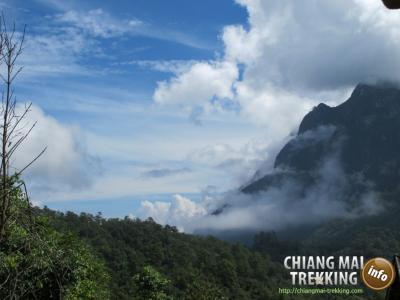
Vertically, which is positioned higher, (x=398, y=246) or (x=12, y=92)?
(x=398, y=246)

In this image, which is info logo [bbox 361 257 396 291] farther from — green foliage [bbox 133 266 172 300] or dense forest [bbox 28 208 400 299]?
dense forest [bbox 28 208 400 299]

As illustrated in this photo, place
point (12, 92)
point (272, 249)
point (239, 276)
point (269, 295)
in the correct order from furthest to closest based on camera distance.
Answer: point (272, 249), point (239, 276), point (269, 295), point (12, 92)

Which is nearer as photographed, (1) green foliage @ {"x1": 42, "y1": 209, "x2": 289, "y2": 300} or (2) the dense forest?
(2) the dense forest

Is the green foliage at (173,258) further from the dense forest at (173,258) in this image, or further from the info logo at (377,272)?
the info logo at (377,272)

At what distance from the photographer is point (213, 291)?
220ft

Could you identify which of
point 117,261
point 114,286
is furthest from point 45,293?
point 117,261

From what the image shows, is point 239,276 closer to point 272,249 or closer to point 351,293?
point 351,293

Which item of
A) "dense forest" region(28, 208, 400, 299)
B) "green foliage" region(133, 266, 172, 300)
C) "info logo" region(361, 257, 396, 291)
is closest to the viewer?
"info logo" region(361, 257, 396, 291)

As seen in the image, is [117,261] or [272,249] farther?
[272,249]

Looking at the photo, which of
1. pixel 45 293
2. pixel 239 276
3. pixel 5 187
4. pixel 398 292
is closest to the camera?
pixel 5 187

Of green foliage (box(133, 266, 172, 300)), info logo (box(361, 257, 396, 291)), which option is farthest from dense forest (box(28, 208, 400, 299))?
info logo (box(361, 257, 396, 291))

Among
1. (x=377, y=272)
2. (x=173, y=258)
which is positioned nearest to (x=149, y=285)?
(x=377, y=272)

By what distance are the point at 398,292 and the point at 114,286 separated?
78.2m

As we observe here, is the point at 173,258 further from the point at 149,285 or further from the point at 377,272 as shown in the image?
the point at 377,272
